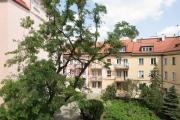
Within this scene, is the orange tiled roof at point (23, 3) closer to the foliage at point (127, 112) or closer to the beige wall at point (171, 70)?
the foliage at point (127, 112)

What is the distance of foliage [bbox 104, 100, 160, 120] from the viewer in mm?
33781

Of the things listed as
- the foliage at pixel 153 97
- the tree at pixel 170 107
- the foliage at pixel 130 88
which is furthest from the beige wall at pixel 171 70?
the tree at pixel 170 107

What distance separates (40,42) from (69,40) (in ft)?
6.21

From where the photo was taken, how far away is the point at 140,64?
2319 inches

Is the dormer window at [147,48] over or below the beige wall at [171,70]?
over

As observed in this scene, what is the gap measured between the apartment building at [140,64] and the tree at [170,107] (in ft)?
49.4

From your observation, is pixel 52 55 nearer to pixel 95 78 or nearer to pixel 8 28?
pixel 8 28

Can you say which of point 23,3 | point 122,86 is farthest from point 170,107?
point 23,3

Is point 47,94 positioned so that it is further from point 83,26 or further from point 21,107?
point 83,26

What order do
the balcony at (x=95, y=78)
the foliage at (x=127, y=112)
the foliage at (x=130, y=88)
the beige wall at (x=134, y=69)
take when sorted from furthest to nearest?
the balcony at (x=95, y=78) → the beige wall at (x=134, y=69) → the foliage at (x=130, y=88) → the foliage at (x=127, y=112)

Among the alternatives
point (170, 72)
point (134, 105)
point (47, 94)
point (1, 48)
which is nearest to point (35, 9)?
point (1, 48)

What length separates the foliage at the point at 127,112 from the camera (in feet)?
111

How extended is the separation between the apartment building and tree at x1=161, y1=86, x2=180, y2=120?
49.4ft

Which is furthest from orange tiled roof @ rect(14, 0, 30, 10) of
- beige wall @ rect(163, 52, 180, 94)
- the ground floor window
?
the ground floor window
